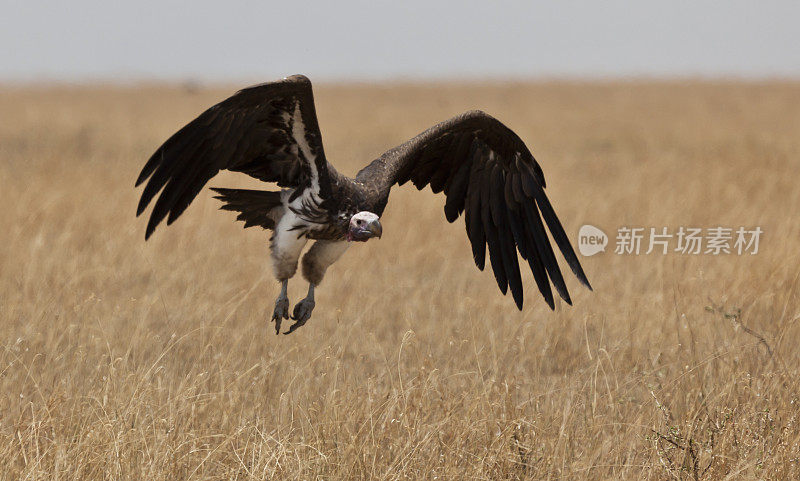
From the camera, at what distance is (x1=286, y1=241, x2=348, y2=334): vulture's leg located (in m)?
5.16

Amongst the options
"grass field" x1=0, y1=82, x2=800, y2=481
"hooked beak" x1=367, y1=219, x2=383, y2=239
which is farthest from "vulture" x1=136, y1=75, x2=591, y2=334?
"grass field" x1=0, y1=82, x2=800, y2=481

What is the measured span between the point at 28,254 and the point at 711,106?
28207 millimetres

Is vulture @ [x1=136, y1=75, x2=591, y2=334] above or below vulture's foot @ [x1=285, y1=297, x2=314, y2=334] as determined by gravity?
above

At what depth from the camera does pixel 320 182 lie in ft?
15.8

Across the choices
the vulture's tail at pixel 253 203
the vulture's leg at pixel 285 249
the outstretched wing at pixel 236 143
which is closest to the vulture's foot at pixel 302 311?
the vulture's leg at pixel 285 249

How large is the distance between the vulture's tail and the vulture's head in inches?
25.5

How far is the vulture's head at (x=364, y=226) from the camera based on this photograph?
15.3 feet

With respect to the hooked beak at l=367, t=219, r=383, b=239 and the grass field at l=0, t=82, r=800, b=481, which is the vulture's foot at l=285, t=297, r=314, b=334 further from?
the hooked beak at l=367, t=219, r=383, b=239

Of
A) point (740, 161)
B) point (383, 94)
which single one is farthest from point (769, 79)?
point (740, 161)

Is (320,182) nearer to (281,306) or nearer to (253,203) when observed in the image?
(253,203)

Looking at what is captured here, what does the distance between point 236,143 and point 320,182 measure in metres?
0.52

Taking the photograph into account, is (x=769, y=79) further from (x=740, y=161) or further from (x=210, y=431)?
(x=210, y=431)

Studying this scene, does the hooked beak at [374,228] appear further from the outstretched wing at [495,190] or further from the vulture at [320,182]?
the outstretched wing at [495,190]

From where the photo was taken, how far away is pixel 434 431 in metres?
4.16
